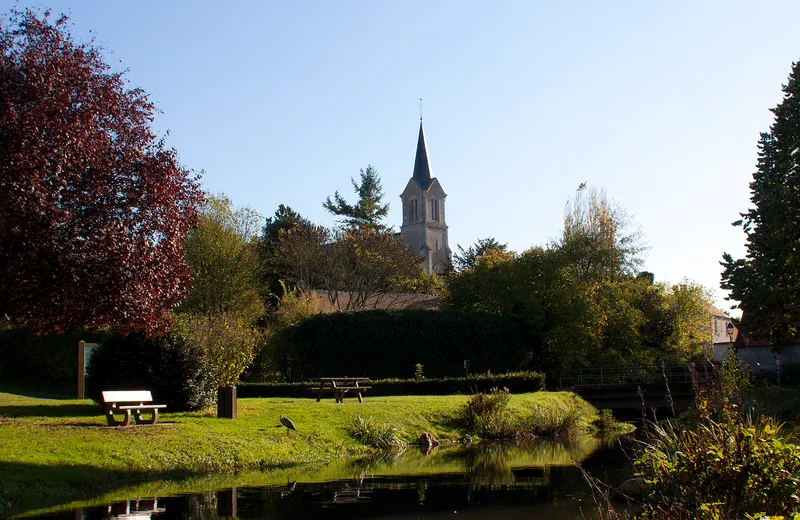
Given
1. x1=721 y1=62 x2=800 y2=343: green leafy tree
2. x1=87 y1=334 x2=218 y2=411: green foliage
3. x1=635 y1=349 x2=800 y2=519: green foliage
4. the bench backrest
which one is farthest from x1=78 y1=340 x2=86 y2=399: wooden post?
x1=721 y1=62 x2=800 y2=343: green leafy tree

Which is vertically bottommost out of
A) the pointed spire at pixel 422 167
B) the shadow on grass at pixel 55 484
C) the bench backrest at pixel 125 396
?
the shadow on grass at pixel 55 484

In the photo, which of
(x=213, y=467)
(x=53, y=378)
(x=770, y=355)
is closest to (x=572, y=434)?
(x=213, y=467)

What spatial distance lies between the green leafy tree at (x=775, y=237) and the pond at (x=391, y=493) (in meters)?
9.79

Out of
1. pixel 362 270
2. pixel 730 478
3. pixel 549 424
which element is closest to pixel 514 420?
pixel 549 424

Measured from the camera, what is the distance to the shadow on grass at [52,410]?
1945 cm

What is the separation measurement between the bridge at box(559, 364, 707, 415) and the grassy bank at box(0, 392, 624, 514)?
11.5 meters

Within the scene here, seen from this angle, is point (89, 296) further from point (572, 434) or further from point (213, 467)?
point (572, 434)

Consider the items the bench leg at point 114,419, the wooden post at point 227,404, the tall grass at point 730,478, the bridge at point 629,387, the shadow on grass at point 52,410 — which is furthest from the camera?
the bridge at point 629,387

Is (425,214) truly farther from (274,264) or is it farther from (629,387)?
(629,387)

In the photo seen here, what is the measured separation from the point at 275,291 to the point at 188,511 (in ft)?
160

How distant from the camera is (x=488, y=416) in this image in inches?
1006

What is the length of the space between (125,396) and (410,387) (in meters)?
15.0

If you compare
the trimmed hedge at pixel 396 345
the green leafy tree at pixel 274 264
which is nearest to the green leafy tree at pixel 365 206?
the green leafy tree at pixel 274 264

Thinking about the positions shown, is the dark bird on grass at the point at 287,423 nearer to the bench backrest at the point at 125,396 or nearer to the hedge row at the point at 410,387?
the bench backrest at the point at 125,396
